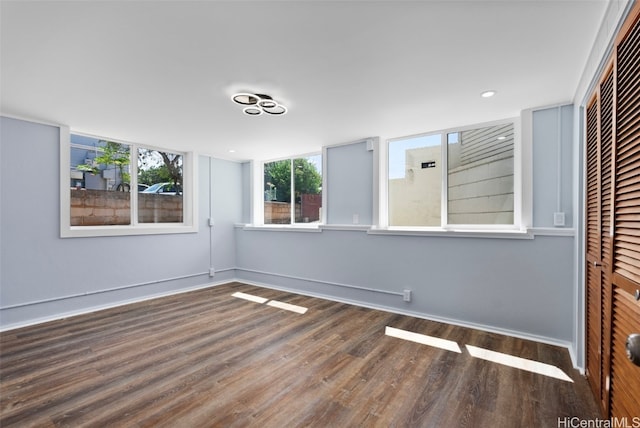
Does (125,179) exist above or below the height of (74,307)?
above

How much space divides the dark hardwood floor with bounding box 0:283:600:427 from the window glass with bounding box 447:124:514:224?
4.30 feet

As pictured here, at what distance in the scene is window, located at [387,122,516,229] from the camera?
10.7 ft

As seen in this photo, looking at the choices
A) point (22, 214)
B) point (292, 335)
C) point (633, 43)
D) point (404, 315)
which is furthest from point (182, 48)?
point (404, 315)

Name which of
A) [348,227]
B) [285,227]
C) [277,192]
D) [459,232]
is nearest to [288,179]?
[277,192]

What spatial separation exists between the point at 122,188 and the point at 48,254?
121 cm

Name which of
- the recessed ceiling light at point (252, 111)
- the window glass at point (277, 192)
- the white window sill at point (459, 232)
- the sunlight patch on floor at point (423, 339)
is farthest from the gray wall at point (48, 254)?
the sunlight patch on floor at point (423, 339)

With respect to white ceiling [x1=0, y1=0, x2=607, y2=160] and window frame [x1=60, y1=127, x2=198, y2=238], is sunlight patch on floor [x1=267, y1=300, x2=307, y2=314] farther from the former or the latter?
white ceiling [x1=0, y1=0, x2=607, y2=160]

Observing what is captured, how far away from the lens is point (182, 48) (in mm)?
1888

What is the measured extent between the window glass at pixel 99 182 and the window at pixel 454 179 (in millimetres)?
3791

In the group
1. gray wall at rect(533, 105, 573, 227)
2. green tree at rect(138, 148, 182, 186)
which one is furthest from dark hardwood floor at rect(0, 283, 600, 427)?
green tree at rect(138, 148, 182, 186)

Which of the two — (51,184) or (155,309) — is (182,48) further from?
(155,309)

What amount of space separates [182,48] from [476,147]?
Answer: 3145 millimetres

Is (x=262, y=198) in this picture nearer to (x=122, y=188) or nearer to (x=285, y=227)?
(x=285, y=227)

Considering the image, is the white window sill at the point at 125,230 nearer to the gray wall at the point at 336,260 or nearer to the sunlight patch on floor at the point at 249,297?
the gray wall at the point at 336,260
